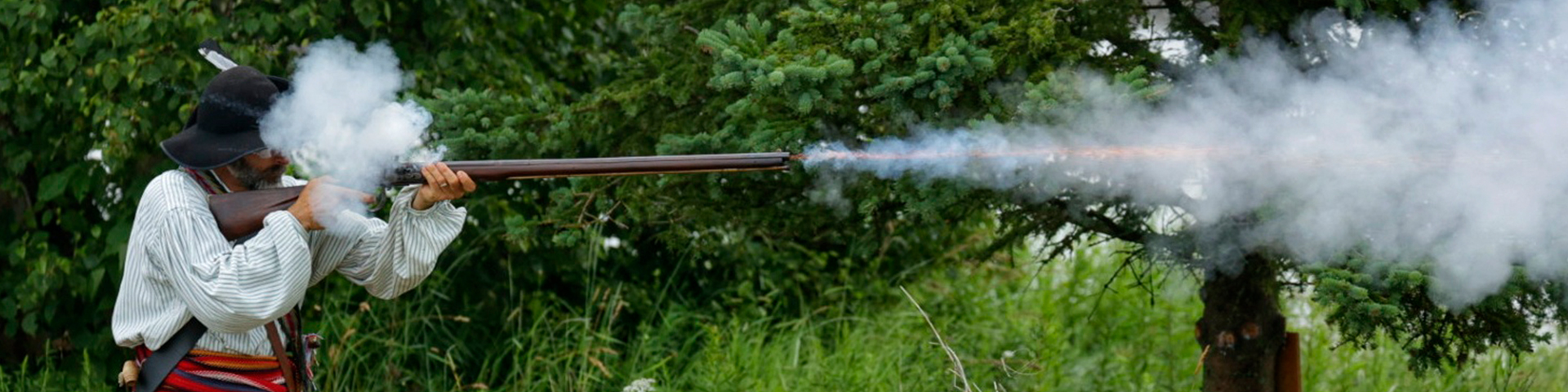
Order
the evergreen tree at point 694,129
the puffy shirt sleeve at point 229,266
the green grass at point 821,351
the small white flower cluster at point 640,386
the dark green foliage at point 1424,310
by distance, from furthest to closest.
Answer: the green grass at point 821,351 < the small white flower cluster at point 640,386 < the evergreen tree at point 694,129 < the dark green foliage at point 1424,310 < the puffy shirt sleeve at point 229,266

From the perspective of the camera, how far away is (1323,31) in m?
5.10

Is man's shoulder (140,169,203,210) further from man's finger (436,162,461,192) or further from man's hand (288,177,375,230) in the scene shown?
man's finger (436,162,461,192)

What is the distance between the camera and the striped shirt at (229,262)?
383 cm

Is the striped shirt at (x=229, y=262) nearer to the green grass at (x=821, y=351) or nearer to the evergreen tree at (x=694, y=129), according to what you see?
the evergreen tree at (x=694, y=129)

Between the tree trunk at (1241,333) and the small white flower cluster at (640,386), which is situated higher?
the tree trunk at (1241,333)

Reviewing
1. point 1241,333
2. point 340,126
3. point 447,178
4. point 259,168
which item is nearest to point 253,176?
point 259,168

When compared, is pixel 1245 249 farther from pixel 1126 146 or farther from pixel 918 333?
pixel 918 333

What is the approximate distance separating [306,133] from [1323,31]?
3115mm

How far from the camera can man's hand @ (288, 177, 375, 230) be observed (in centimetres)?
395

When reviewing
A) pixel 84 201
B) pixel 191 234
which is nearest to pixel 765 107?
pixel 191 234

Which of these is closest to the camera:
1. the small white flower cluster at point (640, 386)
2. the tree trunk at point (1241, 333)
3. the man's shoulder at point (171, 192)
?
the man's shoulder at point (171, 192)

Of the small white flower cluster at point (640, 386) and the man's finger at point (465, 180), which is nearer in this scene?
the man's finger at point (465, 180)

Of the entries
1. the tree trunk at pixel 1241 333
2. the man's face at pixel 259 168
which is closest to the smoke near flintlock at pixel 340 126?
the man's face at pixel 259 168

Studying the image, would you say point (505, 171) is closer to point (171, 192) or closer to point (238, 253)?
point (238, 253)
